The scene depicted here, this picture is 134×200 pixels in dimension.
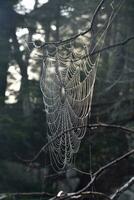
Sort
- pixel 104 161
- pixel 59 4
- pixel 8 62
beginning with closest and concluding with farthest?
pixel 104 161 < pixel 8 62 < pixel 59 4

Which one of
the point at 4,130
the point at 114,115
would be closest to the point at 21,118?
the point at 4,130

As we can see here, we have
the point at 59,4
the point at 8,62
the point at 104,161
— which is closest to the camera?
the point at 104,161

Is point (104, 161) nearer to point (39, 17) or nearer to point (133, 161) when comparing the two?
point (133, 161)

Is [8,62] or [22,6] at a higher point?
[22,6]

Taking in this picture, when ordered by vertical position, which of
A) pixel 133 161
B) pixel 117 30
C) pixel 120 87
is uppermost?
pixel 117 30

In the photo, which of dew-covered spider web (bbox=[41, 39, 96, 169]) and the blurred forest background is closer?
dew-covered spider web (bbox=[41, 39, 96, 169])

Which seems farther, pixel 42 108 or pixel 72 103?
pixel 42 108

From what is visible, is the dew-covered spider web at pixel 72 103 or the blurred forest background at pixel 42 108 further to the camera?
the blurred forest background at pixel 42 108

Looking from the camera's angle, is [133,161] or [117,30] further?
[117,30]
